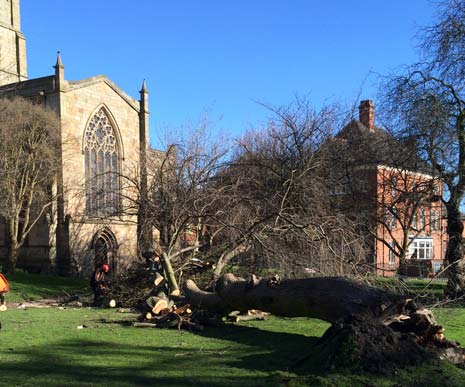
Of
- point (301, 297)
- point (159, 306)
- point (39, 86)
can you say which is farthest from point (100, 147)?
point (301, 297)

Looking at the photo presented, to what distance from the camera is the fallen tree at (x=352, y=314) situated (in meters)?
5.78

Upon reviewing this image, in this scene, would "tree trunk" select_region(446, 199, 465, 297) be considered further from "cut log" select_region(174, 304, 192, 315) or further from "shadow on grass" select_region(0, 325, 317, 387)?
"shadow on grass" select_region(0, 325, 317, 387)

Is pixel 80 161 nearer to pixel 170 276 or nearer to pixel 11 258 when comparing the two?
pixel 11 258

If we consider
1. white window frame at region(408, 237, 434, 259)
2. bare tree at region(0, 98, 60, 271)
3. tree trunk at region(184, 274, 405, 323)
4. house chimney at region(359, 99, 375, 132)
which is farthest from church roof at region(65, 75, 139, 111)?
white window frame at region(408, 237, 434, 259)

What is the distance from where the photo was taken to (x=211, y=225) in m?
14.2

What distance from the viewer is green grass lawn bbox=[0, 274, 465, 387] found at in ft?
18.2

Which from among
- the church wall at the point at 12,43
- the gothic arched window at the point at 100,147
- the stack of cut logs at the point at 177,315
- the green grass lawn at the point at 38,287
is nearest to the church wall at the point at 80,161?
the gothic arched window at the point at 100,147

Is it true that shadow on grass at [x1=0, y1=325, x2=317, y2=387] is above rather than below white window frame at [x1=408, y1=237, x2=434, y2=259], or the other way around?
above

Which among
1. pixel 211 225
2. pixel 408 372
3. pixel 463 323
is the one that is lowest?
pixel 463 323

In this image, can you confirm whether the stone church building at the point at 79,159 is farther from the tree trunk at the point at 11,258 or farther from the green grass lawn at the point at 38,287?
the tree trunk at the point at 11,258

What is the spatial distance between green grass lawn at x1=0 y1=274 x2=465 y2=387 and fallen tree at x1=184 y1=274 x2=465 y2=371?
0.91 feet

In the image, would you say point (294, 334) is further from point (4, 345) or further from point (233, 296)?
point (4, 345)

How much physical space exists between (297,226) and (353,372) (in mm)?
6090

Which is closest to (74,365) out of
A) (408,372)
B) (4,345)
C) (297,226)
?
(4,345)
